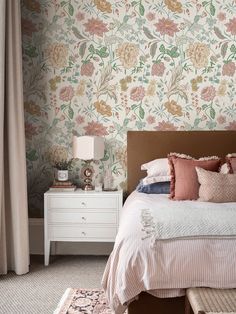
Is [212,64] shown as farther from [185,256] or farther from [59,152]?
[185,256]

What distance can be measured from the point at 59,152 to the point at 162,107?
1092 millimetres

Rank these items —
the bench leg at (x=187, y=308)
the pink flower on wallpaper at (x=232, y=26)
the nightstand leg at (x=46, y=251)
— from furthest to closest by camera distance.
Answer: the pink flower on wallpaper at (x=232, y=26), the nightstand leg at (x=46, y=251), the bench leg at (x=187, y=308)

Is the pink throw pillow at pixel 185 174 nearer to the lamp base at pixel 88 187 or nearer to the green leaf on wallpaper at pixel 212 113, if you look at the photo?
the green leaf on wallpaper at pixel 212 113

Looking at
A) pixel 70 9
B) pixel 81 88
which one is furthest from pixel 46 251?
pixel 70 9

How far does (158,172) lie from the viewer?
147 inches

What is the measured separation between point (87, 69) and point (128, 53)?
42cm

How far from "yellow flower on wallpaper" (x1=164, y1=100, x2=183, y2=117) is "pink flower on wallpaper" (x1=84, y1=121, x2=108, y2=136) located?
25.2 inches

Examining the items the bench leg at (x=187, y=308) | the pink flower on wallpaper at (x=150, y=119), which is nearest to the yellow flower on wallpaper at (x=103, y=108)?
the pink flower on wallpaper at (x=150, y=119)

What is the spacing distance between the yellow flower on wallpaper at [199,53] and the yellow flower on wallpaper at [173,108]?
1.40 feet

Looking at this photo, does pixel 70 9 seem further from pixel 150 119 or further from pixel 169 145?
pixel 169 145

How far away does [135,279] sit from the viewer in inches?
92.6

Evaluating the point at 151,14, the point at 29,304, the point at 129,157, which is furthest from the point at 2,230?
the point at 151,14

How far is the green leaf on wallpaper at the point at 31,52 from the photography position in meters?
4.14

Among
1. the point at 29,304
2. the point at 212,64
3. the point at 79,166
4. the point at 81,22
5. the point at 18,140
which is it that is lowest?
the point at 29,304
